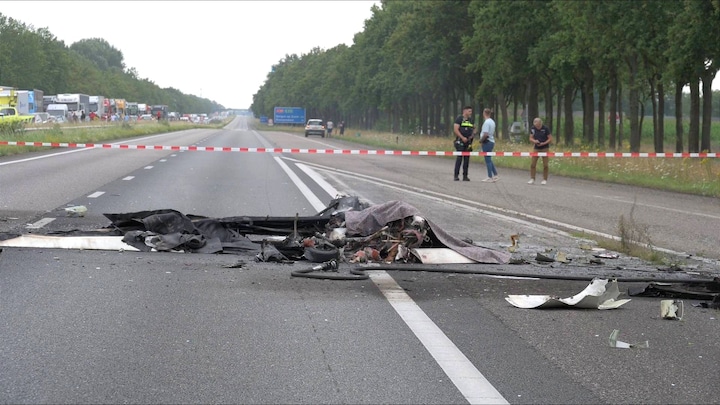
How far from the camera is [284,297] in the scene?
7.88 meters

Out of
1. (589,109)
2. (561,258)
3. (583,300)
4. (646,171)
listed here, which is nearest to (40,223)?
(561,258)

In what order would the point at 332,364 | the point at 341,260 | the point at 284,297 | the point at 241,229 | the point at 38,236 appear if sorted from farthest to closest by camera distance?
the point at 241,229, the point at 38,236, the point at 341,260, the point at 284,297, the point at 332,364

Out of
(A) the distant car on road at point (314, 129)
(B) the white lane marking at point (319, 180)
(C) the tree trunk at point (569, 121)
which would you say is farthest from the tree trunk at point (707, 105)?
(A) the distant car on road at point (314, 129)

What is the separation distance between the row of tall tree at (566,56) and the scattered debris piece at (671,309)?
79.4ft

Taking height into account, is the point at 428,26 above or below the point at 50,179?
above

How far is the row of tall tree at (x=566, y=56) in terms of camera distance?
117ft

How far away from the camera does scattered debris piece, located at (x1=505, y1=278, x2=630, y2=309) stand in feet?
25.5

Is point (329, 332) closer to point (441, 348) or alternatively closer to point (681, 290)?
point (441, 348)

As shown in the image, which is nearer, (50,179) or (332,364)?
(332,364)

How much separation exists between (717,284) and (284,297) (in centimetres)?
376

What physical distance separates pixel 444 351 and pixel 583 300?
2.08m

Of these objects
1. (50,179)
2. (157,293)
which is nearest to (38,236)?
(157,293)

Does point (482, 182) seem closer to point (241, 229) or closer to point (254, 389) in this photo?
point (241, 229)

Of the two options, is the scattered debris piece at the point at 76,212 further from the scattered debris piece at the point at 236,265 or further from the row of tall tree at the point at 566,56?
the row of tall tree at the point at 566,56
